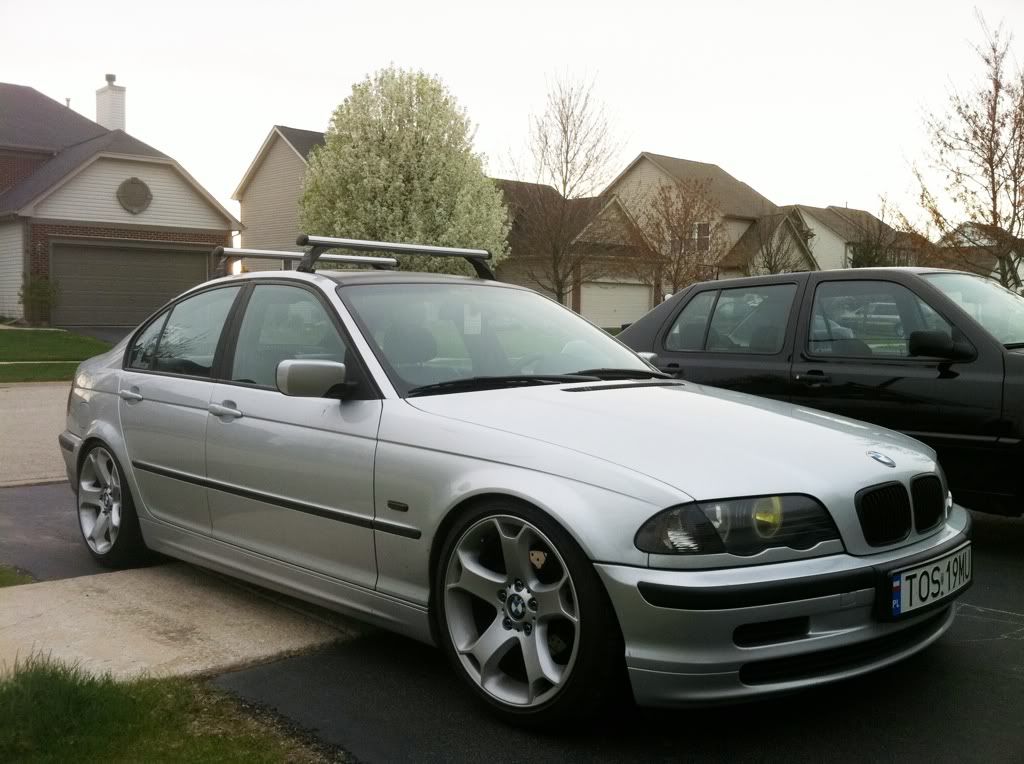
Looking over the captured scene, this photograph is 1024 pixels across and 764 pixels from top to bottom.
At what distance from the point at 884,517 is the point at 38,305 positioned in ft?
100

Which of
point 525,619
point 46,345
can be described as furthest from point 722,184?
point 525,619

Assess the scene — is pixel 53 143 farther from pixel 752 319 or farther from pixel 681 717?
pixel 681 717

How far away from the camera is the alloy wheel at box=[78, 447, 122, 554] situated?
17.6 feet

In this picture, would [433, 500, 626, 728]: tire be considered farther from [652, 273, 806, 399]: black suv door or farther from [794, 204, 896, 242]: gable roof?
[794, 204, 896, 242]: gable roof

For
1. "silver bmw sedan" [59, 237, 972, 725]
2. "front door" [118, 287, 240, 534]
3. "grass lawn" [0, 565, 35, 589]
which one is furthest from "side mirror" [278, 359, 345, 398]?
"grass lawn" [0, 565, 35, 589]

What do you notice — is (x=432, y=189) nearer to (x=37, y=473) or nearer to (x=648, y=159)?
(x=648, y=159)

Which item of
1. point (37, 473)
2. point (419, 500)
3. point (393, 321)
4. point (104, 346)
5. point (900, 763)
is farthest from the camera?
point (104, 346)

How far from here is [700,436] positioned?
3.44m

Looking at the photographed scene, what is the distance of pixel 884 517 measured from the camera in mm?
3357

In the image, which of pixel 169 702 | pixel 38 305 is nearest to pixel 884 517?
pixel 169 702

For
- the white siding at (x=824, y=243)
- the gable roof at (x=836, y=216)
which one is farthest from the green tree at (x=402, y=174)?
the white siding at (x=824, y=243)

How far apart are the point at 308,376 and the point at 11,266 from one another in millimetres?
31803

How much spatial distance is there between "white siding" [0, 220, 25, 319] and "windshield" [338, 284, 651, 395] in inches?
1176

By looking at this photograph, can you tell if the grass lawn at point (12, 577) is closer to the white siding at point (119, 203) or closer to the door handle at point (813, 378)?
the door handle at point (813, 378)
